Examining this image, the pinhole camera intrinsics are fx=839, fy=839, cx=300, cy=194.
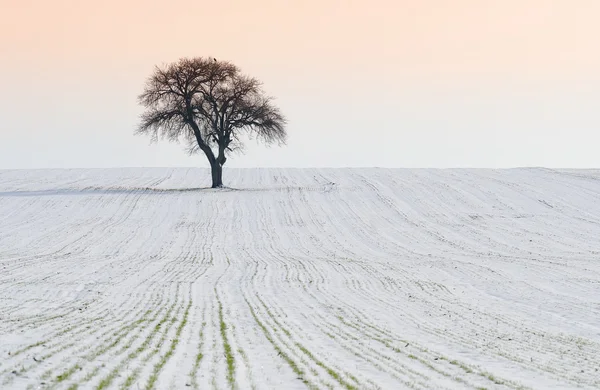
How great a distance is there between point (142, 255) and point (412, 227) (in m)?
15.8

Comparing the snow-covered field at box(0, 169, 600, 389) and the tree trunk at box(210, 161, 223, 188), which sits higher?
the tree trunk at box(210, 161, 223, 188)

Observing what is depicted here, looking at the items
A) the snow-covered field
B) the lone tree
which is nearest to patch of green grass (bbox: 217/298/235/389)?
the snow-covered field

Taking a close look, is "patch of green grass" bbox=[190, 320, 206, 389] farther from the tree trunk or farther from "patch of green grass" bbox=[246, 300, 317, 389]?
the tree trunk

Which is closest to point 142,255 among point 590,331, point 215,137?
point 590,331

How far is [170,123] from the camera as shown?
192 feet

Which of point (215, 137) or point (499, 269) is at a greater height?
point (215, 137)

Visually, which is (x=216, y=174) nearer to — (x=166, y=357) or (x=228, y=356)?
(x=228, y=356)

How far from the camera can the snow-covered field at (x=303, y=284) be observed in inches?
452

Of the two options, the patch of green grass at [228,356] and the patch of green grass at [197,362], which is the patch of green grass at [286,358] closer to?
the patch of green grass at [228,356]

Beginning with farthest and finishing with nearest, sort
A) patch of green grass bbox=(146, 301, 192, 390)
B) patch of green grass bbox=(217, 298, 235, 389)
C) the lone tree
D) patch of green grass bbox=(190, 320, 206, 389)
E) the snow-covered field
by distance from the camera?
the lone tree → the snow-covered field → patch of green grass bbox=(217, 298, 235, 389) → patch of green grass bbox=(190, 320, 206, 389) → patch of green grass bbox=(146, 301, 192, 390)

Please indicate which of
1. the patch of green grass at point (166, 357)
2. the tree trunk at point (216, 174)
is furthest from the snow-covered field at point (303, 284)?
the tree trunk at point (216, 174)

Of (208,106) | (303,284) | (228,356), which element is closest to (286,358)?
(228,356)

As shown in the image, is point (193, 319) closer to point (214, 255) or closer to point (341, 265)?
point (341, 265)

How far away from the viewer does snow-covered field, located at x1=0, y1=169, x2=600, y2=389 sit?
1148 centimetres
